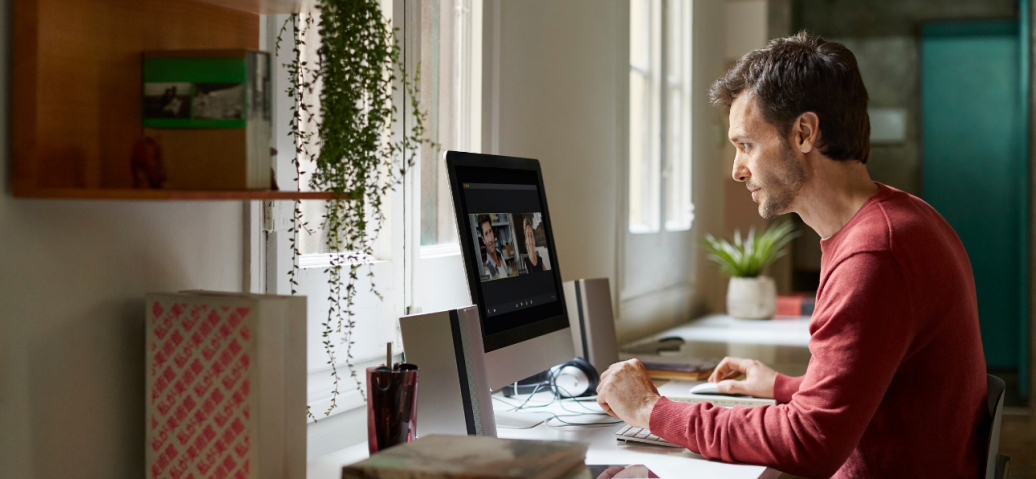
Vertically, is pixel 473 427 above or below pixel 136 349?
below

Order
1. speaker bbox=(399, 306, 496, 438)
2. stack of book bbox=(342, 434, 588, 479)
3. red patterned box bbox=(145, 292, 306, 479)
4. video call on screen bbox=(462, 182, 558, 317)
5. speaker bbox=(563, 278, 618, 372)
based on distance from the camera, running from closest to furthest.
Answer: stack of book bbox=(342, 434, 588, 479), red patterned box bbox=(145, 292, 306, 479), speaker bbox=(399, 306, 496, 438), video call on screen bbox=(462, 182, 558, 317), speaker bbox=(563, 278, 618, 372)

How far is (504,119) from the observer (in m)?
2.28

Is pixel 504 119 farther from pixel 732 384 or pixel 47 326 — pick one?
pixel 47 326

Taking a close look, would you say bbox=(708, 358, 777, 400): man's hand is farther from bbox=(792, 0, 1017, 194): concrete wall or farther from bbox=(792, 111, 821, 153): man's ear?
bbox=(792, 0, 1017, 194): concrete wall

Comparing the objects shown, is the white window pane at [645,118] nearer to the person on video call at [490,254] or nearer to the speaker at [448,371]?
the person on video call at [490,254]

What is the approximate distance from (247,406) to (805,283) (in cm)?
592

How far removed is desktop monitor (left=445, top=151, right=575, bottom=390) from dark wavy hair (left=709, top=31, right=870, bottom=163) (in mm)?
535

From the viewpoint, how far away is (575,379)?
1.92 m

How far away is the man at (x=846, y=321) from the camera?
4.21ft

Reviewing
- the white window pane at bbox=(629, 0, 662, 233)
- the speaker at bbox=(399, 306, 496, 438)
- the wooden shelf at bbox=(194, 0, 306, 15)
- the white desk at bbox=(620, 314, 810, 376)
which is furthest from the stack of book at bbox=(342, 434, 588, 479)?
the white window pane at bbox=(629, 0, 662, 233)

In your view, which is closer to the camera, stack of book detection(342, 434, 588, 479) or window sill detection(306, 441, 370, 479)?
stack of book detection(342, 434, 588, 479)

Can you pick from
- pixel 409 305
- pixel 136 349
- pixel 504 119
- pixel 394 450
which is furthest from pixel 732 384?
pixel 136 349

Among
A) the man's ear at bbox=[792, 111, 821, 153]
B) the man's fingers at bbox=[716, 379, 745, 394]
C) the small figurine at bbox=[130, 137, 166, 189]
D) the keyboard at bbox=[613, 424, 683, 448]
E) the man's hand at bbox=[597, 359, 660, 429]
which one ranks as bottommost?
the keyboard at bbox=[613, 424, 683, 448]

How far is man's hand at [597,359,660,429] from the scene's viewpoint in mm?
1484
